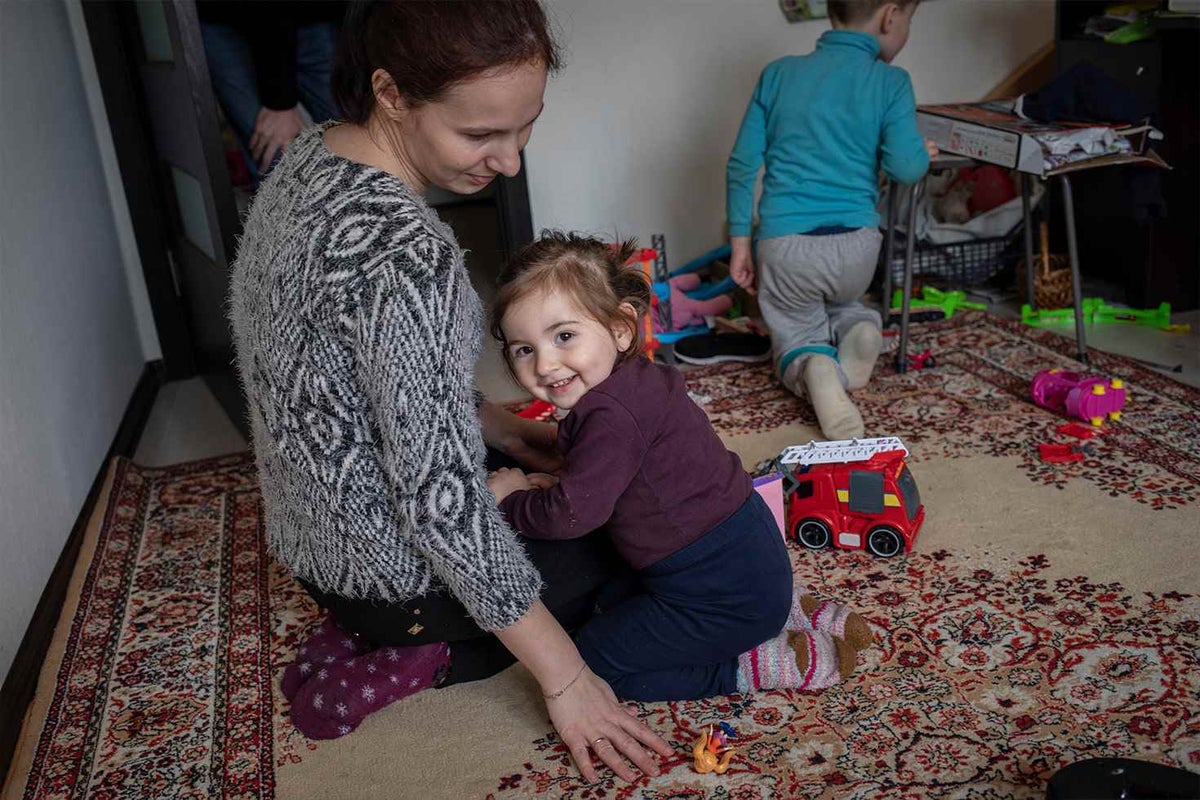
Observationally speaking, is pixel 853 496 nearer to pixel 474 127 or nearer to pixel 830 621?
pixel 830 621

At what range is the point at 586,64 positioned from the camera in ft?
10.4

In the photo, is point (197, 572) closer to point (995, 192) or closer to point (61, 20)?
point (61, 20)

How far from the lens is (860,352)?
2.46 metres

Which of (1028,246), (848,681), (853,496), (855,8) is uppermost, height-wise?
(855,8)

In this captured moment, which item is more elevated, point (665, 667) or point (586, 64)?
point (586, 64)

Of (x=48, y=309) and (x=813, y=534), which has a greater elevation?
(x=48, y=309)

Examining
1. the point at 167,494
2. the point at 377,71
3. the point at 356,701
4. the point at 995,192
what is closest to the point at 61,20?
the point at 167,494

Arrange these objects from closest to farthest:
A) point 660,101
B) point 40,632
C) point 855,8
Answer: point 40,632, point 855,8, point 660,101

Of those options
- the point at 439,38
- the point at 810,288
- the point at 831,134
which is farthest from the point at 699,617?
the point at 831,134

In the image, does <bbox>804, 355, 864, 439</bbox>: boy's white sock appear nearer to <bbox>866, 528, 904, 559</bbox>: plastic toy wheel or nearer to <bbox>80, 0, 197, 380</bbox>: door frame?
<bbox>866, 528, 904, 559</bbox>: plastic toy wheel

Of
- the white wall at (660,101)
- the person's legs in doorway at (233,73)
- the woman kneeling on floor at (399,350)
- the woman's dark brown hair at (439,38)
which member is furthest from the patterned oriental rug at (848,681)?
the white wall at (660,101)

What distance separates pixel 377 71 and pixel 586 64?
6.66 ft

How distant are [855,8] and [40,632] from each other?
208 centimetres

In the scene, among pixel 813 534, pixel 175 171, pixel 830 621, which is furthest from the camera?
pixel 175 171
